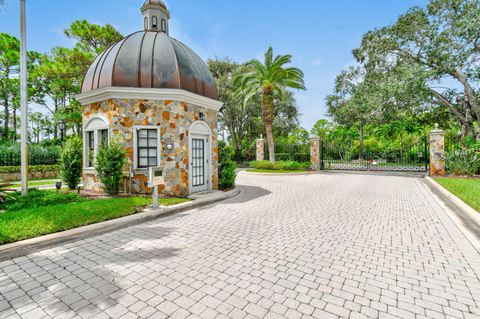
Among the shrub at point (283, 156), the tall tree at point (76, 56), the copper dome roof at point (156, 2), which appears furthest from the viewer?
the shrub at point (283, 156)

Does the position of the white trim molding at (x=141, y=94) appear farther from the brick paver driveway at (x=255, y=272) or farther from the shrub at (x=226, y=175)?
the brick paver driveway at (x=255, y=272)

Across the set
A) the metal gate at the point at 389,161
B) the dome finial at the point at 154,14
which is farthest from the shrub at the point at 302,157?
the dome finial at the point at 154,14

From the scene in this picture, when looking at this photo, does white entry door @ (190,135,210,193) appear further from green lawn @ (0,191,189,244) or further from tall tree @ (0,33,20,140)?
tall tree @ (0,33,20,140)

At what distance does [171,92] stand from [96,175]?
14.9ft

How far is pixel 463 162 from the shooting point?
14000 mm

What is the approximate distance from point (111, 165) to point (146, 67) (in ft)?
12.7

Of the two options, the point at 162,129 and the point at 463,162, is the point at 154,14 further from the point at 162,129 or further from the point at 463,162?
the point at 463,162

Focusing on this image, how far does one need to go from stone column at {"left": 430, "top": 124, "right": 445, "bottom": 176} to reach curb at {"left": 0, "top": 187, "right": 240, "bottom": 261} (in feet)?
49.5

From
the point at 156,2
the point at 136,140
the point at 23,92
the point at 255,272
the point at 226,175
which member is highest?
the point at 156,2

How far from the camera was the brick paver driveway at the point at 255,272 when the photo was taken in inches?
108

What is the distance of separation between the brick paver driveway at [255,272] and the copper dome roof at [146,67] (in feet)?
18.5

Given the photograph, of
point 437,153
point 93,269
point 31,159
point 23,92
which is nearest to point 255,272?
point 93,269

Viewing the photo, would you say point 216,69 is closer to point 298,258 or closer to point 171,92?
point 171,92

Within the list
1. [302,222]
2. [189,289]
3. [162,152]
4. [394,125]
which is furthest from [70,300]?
[394,125]
